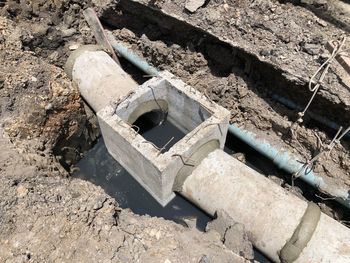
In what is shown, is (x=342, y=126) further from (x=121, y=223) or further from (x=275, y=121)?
(x=121, y=223)

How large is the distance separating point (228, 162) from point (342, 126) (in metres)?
1.81

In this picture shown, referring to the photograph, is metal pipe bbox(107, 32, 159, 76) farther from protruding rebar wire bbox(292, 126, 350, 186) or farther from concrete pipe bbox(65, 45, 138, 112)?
protruding rebar wire bbox(292, 126, 350, 186)

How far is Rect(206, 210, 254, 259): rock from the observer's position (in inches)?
173

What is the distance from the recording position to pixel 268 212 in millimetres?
4500

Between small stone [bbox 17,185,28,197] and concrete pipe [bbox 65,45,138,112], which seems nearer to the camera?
small stone [bbox 17,185,28,197]

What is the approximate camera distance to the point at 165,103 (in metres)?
5.97

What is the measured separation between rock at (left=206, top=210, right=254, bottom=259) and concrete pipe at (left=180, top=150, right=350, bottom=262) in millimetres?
121

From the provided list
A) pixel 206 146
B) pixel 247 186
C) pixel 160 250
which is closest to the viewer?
pixel 160 250

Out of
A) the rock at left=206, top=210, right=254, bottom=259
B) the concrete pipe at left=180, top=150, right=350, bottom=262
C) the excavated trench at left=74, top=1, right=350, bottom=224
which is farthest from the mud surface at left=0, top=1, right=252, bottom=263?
the excavated trench at left=74, top=1, right=350, bottom=224

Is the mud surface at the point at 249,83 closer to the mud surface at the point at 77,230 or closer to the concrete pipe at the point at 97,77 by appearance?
the concrete pipe at the point at 97,77

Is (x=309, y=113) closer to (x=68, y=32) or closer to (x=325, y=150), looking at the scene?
(x=325, y=150)

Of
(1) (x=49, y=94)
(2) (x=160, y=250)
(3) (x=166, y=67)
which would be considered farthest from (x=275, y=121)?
(1) (x=49, y=94)

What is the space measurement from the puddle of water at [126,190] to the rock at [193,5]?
288 centimetres

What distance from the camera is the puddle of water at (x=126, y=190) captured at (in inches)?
228
